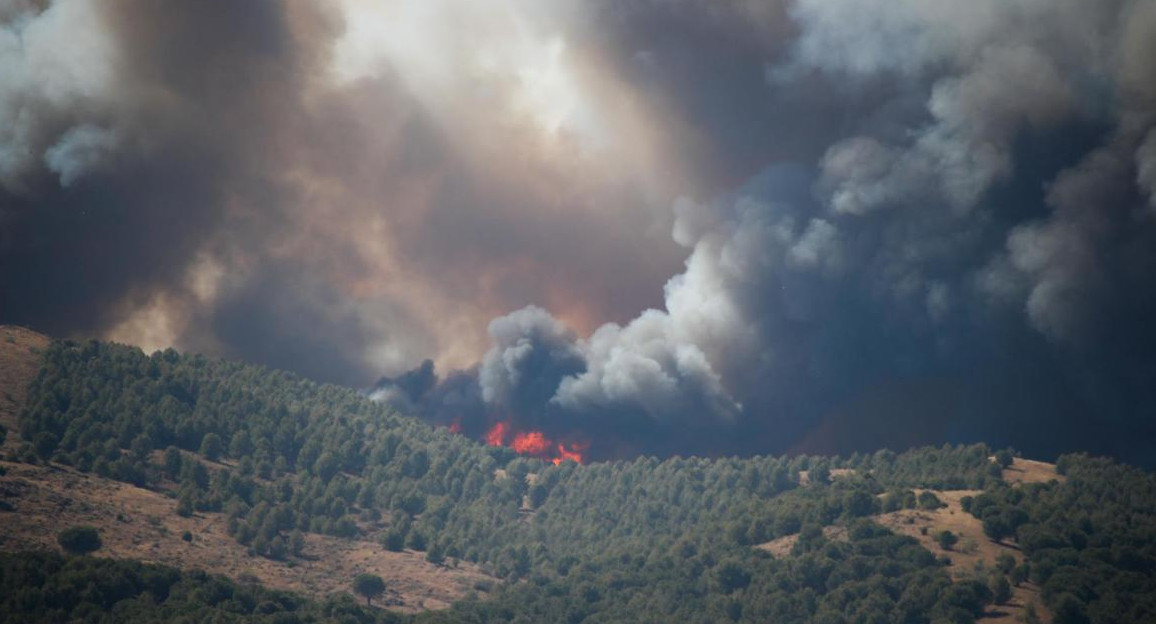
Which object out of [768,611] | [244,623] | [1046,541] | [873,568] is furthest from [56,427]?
[1046,541]

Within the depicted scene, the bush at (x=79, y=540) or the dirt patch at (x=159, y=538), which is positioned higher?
the dirt patch at (x=159, y=538)

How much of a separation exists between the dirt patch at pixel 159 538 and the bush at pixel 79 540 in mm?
1176

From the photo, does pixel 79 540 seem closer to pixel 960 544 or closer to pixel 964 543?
pixel 960 544

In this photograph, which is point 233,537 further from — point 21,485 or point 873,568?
point 873,568

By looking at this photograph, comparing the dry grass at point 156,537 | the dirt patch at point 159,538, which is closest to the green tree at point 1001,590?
the dry grass at point 156,537

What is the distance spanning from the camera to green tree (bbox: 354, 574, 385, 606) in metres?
185

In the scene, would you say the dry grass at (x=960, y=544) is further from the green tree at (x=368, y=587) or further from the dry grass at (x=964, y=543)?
the green tree at (x=368, y=587)

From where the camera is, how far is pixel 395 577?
637 ft

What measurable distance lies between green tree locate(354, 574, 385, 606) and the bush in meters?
34.7

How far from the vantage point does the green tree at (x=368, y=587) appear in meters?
185

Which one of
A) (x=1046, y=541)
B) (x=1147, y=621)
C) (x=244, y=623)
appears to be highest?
(x=1046, y=541)

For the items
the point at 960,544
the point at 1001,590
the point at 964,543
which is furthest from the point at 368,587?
the point at 1001,590

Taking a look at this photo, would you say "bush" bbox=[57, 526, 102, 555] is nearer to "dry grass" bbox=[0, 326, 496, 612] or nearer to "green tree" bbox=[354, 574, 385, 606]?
"dry grass" bbox=[0, 326, 496, 612]

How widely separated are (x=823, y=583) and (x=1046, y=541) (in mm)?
28754
